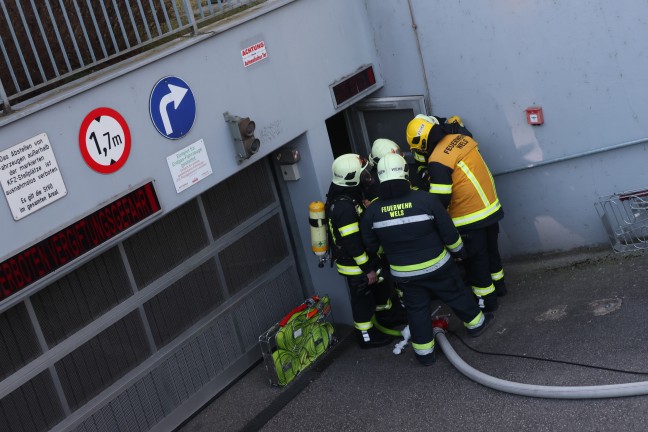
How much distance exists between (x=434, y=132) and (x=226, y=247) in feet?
6.78

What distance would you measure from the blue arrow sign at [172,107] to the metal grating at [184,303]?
4.70 feet

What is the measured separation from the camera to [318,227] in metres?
7.59

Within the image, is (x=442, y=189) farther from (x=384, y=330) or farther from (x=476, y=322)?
(x=384, y=330)

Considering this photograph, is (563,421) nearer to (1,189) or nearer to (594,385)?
(594,385)

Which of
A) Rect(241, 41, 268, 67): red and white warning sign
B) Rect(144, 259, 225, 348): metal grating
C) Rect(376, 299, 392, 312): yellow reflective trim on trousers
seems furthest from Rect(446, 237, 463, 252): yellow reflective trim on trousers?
Rect(241, 41, 268, 67): red and white warning sign

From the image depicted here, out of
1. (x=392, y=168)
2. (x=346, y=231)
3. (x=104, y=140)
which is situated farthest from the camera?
(x=346, y=231)

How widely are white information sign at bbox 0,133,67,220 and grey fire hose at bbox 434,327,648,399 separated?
337 centimetres

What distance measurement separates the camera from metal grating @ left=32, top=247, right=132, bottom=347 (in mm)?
6172

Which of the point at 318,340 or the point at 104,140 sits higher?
the point at 104,140

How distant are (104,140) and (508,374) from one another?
11.4 feet

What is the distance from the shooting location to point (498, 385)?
21.4ft

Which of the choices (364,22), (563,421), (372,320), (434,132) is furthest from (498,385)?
(364,22)

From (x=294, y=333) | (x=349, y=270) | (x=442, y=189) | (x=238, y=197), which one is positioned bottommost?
(x=294, y=333)

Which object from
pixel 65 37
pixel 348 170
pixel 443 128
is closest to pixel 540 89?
pixel 443 128
